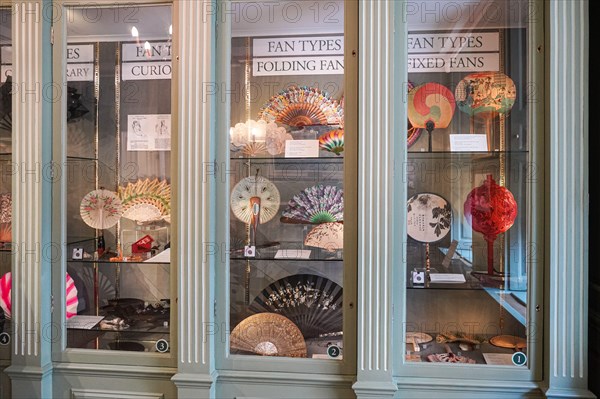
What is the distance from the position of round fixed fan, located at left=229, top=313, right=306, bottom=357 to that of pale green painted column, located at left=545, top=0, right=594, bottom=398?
40.5 inches

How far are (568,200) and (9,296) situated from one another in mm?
2469

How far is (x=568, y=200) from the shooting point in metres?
1.83

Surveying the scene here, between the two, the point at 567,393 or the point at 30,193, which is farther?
the point at 30,193

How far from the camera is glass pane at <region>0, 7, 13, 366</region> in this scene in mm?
2154

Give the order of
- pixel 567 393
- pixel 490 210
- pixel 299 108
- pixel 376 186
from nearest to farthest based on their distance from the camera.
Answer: pixel 567 393, pixel 376 186, pixel 490 210, pixel 299 108

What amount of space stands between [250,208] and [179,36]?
2.64 feet

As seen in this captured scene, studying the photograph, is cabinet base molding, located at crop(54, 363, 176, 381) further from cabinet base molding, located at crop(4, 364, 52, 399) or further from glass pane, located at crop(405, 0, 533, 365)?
glass pane, located at crop(405, 0, 533, 365)

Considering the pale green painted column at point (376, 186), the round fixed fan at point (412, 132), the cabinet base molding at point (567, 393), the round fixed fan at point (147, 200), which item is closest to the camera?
the cabinet base molding at point (567, 393)

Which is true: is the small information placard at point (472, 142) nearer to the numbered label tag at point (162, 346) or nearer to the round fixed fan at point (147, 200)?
the round fixed fan at point (147, 200)

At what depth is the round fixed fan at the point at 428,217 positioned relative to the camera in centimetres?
204

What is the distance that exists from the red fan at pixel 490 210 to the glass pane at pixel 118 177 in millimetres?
1356

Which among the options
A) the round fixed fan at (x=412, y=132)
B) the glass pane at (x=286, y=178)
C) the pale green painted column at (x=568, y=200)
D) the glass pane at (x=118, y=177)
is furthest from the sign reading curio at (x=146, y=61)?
the pale green painted column at (x=568, y=200)

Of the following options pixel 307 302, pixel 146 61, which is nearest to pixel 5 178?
pixel 146 61

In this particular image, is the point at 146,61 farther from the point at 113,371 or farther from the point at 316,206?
the point at 113,371
